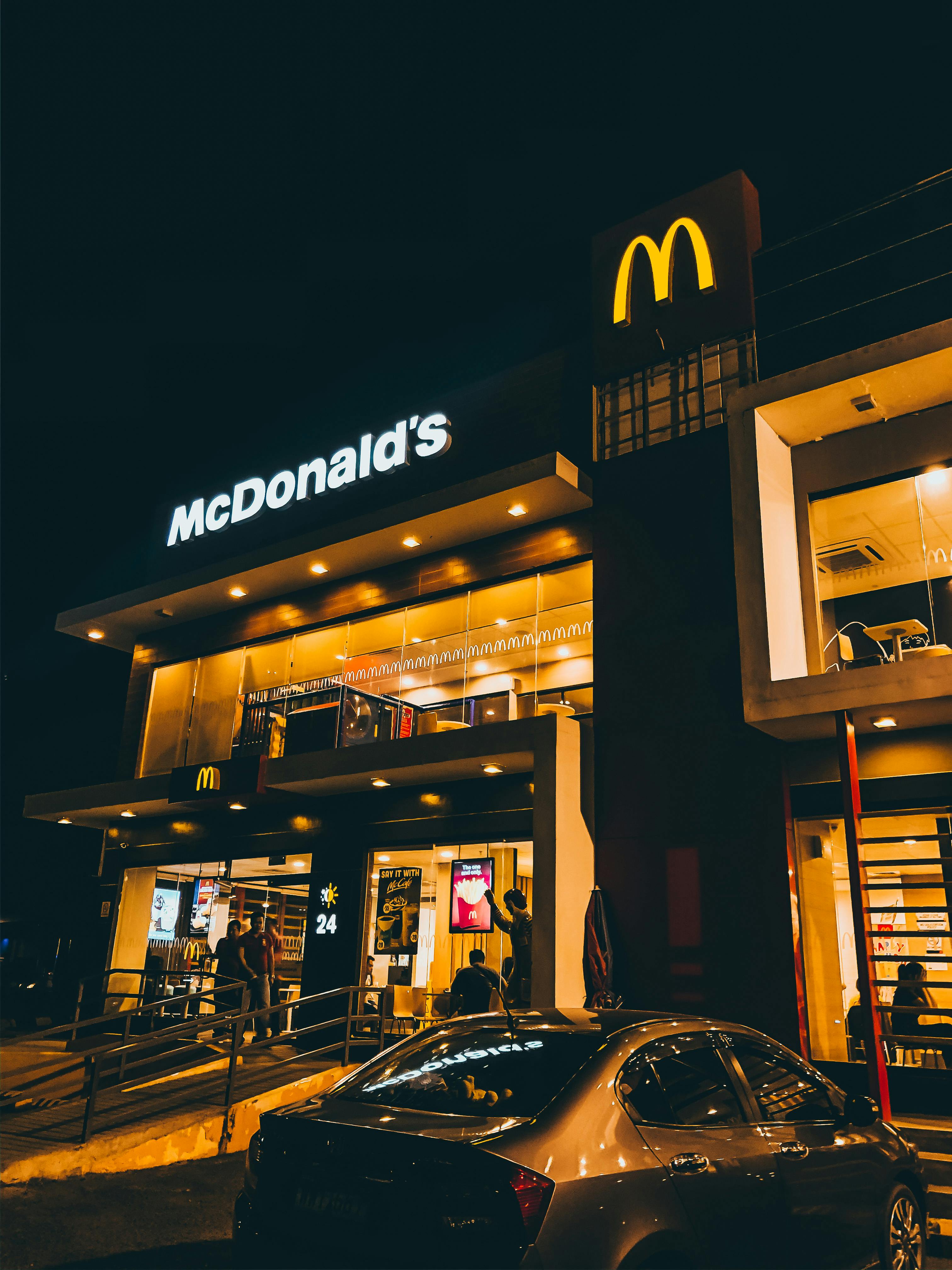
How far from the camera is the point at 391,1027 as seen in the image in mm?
11758

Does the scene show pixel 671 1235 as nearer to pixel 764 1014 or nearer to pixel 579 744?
pixel 764 1014

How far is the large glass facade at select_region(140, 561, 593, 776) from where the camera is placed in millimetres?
12250

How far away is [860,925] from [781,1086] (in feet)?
14.3

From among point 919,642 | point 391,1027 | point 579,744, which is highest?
point 919,642

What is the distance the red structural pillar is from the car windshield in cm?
506

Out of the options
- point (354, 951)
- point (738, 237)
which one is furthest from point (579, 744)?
point (738, 237)

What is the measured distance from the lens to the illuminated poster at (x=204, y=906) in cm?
1549

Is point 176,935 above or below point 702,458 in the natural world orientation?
below

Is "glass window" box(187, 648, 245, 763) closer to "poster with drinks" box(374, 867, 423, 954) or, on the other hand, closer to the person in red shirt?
the person in red shirt

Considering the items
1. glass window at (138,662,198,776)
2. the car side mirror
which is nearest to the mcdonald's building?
glass window at (138,662,198,776)

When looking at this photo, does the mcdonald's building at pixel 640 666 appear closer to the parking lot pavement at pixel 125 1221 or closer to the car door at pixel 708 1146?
the parking lot pavement at pixel 125 1221

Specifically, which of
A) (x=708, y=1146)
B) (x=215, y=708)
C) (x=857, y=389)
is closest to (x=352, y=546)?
(x=215, y=708)

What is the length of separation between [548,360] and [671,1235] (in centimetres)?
1142

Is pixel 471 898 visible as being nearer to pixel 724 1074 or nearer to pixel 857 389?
pixel 857 389
